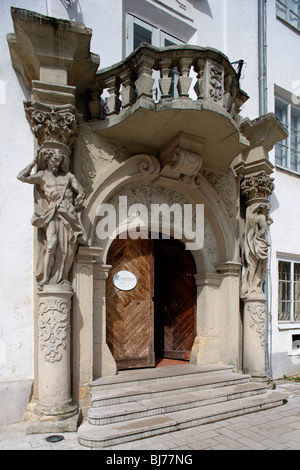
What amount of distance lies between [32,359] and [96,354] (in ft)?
2.74

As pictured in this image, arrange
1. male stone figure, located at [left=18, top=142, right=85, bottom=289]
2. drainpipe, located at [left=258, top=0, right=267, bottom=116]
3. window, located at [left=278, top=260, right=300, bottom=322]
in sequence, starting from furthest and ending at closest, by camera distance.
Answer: window, located at [left=278, top=260, right=300, bottom=322], drainpipe, located at [left=258, top=0, right=267, bottom=116], male stone figure, located at [left=18, top=142, right=85, bottom=289]

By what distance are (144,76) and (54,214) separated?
2.14 meters

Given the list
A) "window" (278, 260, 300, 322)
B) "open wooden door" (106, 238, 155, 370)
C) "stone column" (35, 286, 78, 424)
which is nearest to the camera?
"stone column" (35, 286, 78, 424)

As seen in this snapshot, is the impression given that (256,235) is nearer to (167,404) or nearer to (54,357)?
(167,404)

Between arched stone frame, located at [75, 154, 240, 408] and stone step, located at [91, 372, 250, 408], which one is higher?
arched stone frame, located at [75, 154, 240, 408]

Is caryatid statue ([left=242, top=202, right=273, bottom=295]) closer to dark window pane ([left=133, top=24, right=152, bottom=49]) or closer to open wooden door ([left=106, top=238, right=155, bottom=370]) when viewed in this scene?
open wooden door ([left=106, top=238, right=155, bottom=370])

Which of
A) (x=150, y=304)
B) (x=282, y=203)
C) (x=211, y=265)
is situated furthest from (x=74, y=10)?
(x=282, y=203)

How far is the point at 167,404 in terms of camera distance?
4.67 metres

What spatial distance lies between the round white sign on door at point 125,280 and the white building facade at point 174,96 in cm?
146

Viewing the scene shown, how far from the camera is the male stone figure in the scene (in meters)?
4.53

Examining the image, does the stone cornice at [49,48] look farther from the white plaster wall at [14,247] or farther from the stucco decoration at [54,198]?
the stucco decoration at [54,198]

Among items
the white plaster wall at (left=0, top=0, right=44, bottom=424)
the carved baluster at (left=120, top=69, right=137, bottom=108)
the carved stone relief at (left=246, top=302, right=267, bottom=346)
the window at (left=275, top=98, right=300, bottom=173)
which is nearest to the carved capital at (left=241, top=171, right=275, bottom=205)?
the carved stone relief at (left=246, top=302, right=267, bottom=346)
